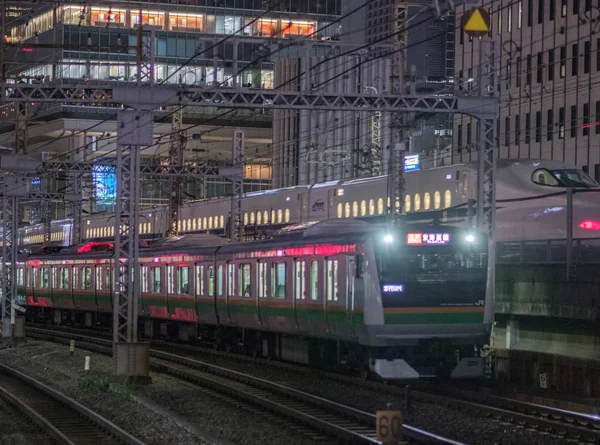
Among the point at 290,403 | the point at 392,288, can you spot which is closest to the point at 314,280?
the point at 392,288

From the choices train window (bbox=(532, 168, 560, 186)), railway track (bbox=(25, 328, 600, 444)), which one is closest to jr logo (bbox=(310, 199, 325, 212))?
train window (bbox=(532, 168, 560, 186))

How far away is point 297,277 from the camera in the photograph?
27.2 metres

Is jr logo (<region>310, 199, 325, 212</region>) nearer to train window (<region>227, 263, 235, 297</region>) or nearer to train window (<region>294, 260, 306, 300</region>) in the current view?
train window (<region>227, 263, 235, 297</region>)

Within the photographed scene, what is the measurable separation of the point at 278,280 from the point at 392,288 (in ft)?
18.6

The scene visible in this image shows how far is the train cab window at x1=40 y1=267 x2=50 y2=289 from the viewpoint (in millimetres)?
53713

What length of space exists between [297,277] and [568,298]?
242 inches

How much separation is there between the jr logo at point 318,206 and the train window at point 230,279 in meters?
17.9

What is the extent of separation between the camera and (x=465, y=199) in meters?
37.1

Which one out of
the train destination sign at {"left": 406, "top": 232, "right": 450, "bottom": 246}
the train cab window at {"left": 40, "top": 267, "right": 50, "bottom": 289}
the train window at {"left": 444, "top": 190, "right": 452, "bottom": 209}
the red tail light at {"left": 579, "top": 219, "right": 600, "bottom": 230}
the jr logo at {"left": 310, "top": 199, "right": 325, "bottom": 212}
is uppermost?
the jr logo at {"left": 310, "top": 199, "right": 325, "bottom": 212}

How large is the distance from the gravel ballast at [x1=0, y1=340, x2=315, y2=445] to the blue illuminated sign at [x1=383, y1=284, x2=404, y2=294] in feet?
11.8

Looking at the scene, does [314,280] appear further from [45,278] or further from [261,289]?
[45,278]

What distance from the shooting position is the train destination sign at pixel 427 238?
77.5 ft

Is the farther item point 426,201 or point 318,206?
point 318,206

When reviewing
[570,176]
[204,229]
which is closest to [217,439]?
[570,176]
